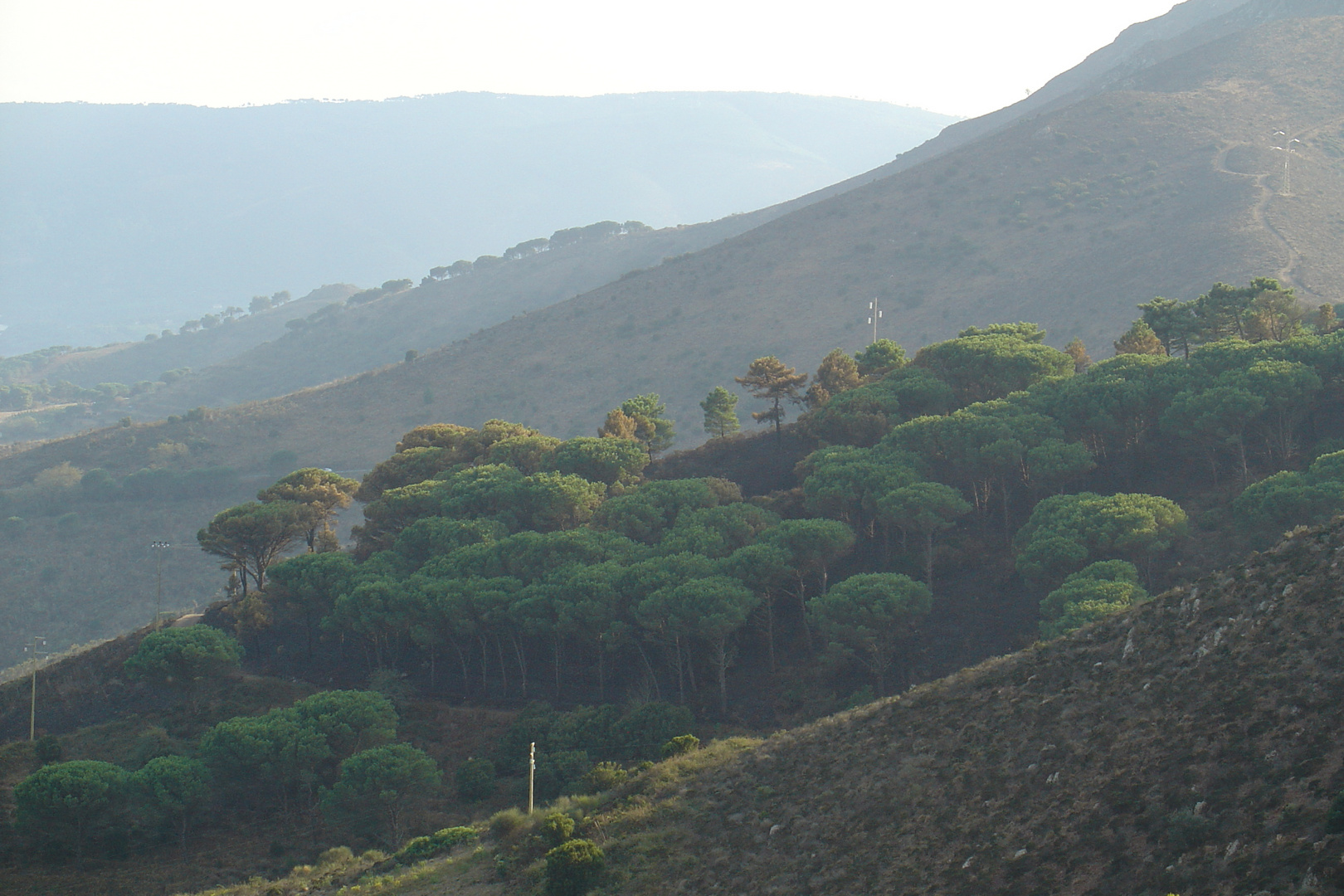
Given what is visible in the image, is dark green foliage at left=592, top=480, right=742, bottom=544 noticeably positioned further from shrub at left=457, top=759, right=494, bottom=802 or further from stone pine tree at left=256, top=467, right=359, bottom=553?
stone pine tree at left=256, top=467, right=359, bottom=553

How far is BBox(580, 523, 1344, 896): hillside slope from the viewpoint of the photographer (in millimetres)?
19766

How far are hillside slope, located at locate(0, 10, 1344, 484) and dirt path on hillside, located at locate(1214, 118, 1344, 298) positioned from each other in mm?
338

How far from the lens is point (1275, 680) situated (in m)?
23.5

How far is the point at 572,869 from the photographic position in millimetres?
27734

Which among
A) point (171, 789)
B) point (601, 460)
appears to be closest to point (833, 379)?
point (601, 460)

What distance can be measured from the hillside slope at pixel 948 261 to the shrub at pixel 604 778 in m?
79.1

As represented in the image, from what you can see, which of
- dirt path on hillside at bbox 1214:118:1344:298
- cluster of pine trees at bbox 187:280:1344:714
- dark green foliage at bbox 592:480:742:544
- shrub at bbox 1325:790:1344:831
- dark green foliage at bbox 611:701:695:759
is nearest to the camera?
shrub at bbox 1325:790:1344:831

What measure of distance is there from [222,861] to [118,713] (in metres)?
18.5

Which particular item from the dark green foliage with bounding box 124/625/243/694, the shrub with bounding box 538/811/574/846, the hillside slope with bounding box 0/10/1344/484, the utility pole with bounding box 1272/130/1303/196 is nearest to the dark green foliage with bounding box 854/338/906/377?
the hillside slope with bounding box 0/10/1344/484

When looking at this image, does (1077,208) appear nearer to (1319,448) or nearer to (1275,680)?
(1319,448)

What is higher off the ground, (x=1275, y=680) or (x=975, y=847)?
(x=1275, y=680)

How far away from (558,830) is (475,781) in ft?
43.7

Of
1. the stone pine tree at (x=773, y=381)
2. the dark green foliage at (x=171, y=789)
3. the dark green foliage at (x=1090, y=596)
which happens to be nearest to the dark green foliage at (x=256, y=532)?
the dark green foliage at (x=171, y=789)

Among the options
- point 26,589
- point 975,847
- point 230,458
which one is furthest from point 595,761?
point 230,458
